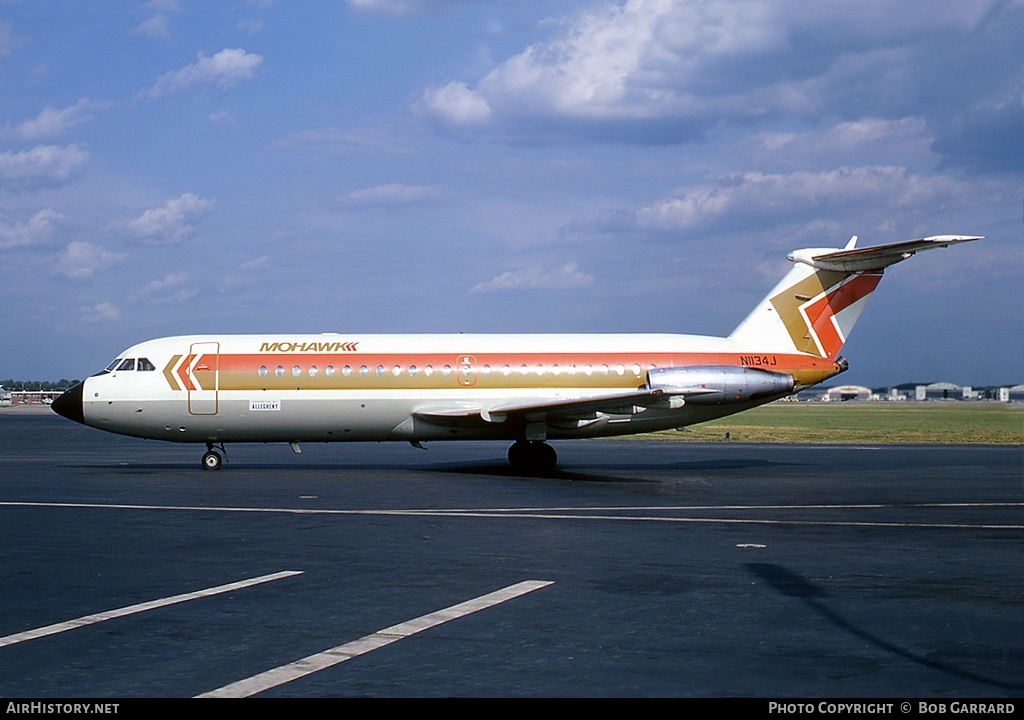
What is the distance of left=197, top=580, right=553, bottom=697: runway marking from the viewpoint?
6973 millimetres

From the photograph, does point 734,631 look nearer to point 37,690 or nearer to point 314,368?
point 37,690

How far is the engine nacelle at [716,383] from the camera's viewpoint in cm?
2573

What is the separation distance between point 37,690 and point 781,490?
1771cm

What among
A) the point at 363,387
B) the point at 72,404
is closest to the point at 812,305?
the point at 363,387

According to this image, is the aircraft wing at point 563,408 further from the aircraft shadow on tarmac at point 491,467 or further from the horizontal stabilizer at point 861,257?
the horizontal stabilizer at point 861,257

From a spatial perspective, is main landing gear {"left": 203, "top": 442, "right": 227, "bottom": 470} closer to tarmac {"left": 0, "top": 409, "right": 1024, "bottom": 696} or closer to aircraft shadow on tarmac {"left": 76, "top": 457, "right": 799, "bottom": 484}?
aircraft shadow on tarmac {"left": 76, "top": 457, "right": 799, "bottom": 484}

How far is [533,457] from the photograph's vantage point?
28.0m

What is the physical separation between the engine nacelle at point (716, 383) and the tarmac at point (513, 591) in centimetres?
337

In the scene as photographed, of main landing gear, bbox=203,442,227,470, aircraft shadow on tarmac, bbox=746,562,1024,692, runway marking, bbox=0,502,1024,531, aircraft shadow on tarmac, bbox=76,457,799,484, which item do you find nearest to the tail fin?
aircraft shadow on tarmac, bbox=76,457,799,484

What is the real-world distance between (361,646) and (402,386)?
1926 centimetres

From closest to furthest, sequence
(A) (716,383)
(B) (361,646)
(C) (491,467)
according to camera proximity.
→ (B) (361,646), (A) (716,383), (C) (491,467)

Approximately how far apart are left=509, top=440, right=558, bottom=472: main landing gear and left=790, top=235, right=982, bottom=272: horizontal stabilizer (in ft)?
28.6

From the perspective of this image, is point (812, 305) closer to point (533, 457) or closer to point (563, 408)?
point (563, 408)

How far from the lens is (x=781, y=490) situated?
22188mm
